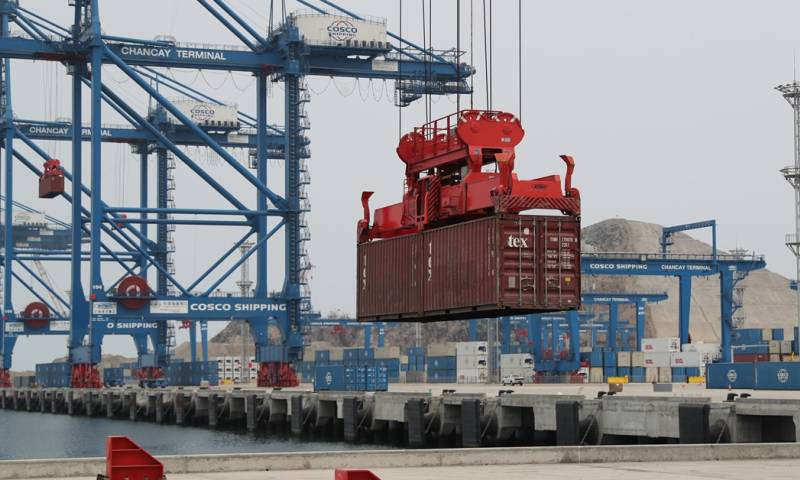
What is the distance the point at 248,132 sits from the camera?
101 meters

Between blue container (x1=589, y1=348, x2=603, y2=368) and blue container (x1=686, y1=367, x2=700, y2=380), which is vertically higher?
blue container (x1=589, y1=348, x2=603, y2=368)

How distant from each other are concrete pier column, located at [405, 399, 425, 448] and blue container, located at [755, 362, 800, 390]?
47.4 feet

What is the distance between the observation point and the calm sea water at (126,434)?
4825 cm

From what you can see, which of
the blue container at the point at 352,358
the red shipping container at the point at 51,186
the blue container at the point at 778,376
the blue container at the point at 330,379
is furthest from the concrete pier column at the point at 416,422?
the red shipping container at the point at 51,186

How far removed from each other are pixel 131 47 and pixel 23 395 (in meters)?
32.2

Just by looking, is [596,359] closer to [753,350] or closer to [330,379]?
[753,350]

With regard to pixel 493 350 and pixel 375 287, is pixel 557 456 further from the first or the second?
pixel 493 350

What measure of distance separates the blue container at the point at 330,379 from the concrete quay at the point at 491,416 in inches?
172

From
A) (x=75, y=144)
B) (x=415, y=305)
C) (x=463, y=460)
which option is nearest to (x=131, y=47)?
(x=75, y=144)

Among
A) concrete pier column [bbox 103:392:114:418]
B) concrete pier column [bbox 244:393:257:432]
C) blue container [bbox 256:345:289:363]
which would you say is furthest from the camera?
concrete pier column [bbox 103:392:114:418]

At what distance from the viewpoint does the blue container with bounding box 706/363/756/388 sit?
174 ft

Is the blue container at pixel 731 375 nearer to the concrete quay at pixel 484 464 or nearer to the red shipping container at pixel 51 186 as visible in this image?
the concrete quay at pixel 484 464

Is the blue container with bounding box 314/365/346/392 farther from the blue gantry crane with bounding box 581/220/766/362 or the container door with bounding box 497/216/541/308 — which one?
the container door with bounding box 497/216/541/308

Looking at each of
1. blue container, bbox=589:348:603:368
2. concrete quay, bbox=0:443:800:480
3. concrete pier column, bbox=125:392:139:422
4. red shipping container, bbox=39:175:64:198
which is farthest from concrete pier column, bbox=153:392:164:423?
concrete quay, bbox=0:443:800:480
